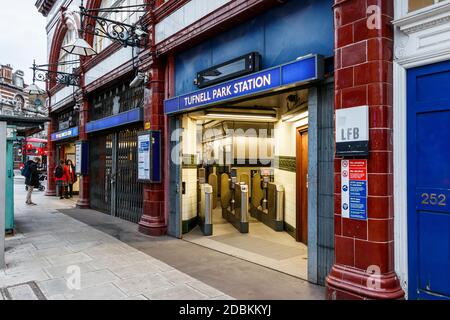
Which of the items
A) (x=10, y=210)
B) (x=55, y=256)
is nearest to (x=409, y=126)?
(x=55, y=256)

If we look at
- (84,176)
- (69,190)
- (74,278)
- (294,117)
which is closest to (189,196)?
(294,117)

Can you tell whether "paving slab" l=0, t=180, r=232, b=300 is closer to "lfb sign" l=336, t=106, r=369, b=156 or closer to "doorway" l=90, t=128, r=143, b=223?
"doorway" l=90, t=128, r=143, b=223

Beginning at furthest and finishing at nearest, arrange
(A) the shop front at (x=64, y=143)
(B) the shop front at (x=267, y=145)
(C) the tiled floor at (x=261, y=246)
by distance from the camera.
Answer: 1. (A) the shop front at (x=64, y=143)
2. (C) the tiled floor at (x=261, y=246)
3. (B) the shop front at (x=267, y=145)

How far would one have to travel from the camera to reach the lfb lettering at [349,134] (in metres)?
4.00

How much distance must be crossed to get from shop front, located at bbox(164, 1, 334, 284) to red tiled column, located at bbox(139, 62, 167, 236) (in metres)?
0.28

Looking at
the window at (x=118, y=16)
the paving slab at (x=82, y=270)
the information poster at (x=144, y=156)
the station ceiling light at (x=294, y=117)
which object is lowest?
the paving slab at (x=82, y=270)

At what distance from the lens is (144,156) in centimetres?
845

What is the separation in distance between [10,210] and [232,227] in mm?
5175

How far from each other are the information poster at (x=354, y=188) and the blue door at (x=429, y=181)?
1.55 feet

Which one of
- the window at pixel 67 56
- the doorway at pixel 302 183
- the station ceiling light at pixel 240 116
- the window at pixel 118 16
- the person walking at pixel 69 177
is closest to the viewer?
the doorway at pixel 302 183

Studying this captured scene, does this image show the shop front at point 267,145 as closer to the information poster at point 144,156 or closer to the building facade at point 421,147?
the information poster at point 144,156

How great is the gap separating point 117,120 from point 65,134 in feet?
20.0

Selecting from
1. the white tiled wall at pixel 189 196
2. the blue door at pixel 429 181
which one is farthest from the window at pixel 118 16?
the blue door at pixel 429 181
